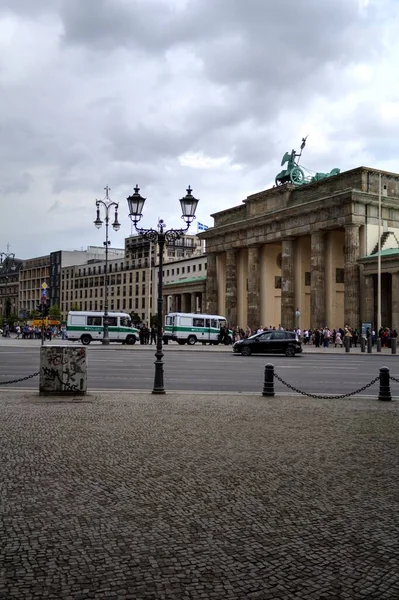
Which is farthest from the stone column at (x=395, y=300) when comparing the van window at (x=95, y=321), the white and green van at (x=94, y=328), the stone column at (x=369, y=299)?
the van window at (x=95, y=321)

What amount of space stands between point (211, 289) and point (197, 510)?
74658mm

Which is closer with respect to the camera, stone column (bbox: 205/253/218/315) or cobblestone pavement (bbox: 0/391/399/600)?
cobblestone pavement (bbox: 0/391/399/600)

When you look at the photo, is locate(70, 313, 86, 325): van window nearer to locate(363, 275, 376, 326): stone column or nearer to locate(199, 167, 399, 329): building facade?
locate(199, 167, 399, 329): building facade

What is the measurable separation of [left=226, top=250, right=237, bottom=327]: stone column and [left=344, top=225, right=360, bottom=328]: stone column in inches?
847

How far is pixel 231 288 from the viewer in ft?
248

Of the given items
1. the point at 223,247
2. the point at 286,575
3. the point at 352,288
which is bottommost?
the point at 286,575

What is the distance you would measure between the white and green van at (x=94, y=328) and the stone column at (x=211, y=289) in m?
26.2

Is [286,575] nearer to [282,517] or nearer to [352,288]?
[282,517]

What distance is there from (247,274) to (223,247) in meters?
4.69

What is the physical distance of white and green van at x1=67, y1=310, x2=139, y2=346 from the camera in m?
53.3

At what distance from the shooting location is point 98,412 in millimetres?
11430

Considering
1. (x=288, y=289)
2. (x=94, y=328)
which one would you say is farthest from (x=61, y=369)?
(x=288, y=289)

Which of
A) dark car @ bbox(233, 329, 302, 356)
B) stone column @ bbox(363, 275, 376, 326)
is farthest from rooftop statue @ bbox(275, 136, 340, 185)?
dark car @ bbox(233, 329, 302, 356)

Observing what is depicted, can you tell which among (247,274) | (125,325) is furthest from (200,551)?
(247,274)
